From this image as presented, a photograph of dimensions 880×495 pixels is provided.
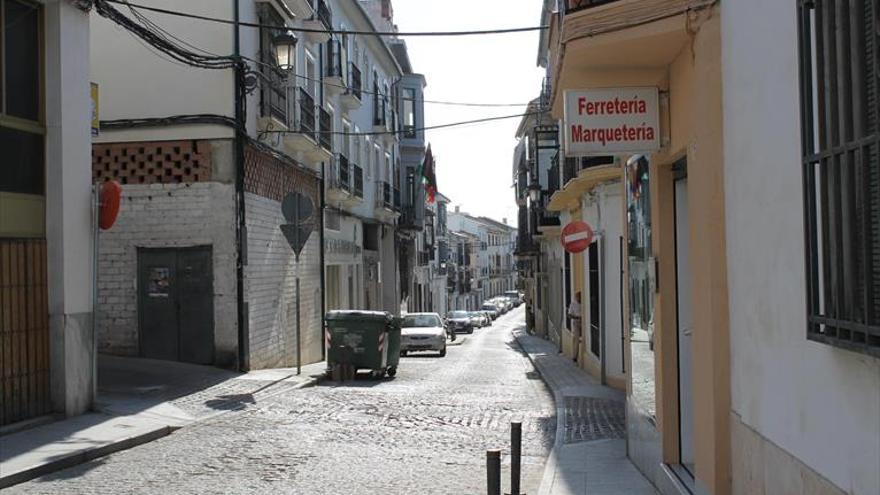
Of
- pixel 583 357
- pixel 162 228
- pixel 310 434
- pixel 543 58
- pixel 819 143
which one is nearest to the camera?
pixel 819 143

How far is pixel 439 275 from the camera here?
6669 centimetres

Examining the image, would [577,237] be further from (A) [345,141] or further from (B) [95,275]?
(A) [345,141]

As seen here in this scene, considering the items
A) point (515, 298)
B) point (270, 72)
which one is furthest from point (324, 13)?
Answer: point (515, 298)

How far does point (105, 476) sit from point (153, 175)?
924 cm

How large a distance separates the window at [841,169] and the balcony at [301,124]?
53.7ft

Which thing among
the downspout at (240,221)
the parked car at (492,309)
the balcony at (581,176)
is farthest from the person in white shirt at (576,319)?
the parked car at (492,309)

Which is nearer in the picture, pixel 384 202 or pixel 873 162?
pixel 873 162

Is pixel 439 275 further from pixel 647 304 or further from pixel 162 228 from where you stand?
pixel 647 304

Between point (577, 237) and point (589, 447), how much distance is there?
5.85 meters

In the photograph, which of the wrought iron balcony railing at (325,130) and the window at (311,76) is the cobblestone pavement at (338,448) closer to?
the wrought iron balcony railing at (325,130)

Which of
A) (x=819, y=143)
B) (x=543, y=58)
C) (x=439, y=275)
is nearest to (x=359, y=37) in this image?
(x=543, y=58)

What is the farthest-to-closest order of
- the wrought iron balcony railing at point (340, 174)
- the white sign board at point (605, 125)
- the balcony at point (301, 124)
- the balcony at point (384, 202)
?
the balcony at point (384, 202) < the wrought iron balcony railing at point (340, 174) < the balcony at point (301, 124) < the white sign board at point (605, 125)

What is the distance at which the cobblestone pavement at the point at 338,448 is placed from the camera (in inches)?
294

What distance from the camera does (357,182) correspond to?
98.1 feet
